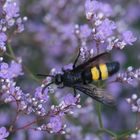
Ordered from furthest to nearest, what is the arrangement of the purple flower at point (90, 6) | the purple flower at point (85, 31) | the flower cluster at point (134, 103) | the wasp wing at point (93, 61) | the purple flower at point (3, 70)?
the purple flower at point (85, 31) → the purple flower at point (90, 6) → the flower cluster at point (134, 103) → the wasp wing at point (93, 61) → the purple flower at point (3, 70)

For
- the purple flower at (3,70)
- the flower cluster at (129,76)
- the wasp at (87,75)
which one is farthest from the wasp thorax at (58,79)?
the flower cluster at (129,76)

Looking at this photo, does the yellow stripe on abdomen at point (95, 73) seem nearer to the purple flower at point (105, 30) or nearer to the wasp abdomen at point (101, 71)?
the wasp abdomen at point (101, 71)

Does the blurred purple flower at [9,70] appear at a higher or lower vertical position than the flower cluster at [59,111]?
higher

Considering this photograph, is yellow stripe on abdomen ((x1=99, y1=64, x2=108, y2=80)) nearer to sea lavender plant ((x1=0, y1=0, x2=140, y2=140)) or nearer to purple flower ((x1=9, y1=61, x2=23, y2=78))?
sea lavender plant ((x1=0, y1=0, x2=140, y2=140))

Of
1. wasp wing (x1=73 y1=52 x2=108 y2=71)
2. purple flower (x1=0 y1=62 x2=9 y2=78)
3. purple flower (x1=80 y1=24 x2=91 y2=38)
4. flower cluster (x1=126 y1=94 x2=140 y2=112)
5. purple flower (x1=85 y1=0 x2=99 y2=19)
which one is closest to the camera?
purple flower (x1=0 y1=62 x2=9 y2=78)

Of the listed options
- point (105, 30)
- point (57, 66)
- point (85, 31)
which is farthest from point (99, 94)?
point (57, 66)

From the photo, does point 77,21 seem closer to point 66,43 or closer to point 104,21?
point 66,43

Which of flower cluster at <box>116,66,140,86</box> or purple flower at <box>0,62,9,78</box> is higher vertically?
purple flower at <box>0,62,9,78</box>

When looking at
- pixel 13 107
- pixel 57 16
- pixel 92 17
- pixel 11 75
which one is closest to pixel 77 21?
pixel 57 16

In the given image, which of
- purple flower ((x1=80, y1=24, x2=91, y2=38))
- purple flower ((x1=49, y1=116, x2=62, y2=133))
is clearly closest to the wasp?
purple flower ((x1=49, y1=116, x2=62, y2=133))
